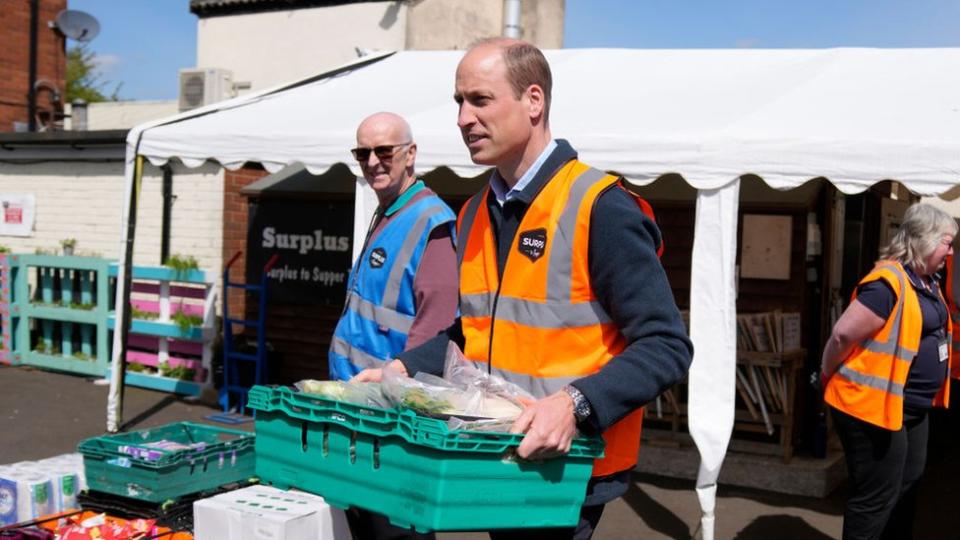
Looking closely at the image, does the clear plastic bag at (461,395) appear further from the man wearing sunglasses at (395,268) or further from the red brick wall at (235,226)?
the red brick wall at (235,226)

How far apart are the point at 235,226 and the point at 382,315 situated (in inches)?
288

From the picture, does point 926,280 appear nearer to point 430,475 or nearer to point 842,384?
point 842,384

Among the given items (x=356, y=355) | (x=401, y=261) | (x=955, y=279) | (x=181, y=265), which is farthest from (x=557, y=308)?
(x=181, y=265)

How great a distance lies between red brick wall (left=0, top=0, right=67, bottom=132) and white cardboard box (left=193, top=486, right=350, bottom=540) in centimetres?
1472

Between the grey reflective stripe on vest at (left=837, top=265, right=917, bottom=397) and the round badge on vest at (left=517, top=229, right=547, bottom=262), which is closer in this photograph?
the round badge on vest at (left=517, top=229, right=547, bottom=262)

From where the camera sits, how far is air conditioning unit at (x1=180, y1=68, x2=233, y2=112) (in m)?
13.0

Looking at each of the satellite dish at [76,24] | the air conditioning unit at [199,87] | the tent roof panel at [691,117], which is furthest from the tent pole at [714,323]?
the satellite dish at [76,24]

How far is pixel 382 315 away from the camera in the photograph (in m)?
3.55

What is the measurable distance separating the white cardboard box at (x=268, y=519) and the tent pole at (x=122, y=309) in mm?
4016

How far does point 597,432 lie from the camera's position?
2.03 metres

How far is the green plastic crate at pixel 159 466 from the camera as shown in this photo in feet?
14.3

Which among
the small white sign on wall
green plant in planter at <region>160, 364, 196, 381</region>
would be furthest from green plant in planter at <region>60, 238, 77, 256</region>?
green plant in planter at <region>160, 364, 196, 381</region>

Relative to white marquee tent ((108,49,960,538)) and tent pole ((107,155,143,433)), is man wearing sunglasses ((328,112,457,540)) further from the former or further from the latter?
tent pole ((107,155,143,433))

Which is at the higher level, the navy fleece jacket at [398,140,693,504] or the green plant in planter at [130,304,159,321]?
the navy fleece jacket at [398,140,693,504]
